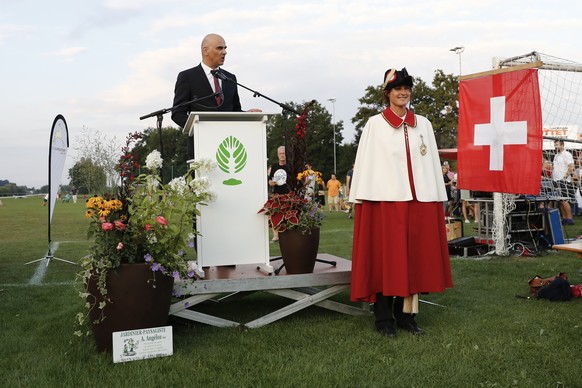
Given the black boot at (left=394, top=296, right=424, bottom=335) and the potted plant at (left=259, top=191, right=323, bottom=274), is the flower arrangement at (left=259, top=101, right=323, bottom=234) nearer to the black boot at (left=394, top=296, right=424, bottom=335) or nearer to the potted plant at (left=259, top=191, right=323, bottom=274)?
the potted plant at (left=259, top=191, right=323, bottom=274)

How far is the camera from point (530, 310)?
5.23 meters

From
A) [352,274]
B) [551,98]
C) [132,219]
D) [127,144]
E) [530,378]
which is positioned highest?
[551,98]

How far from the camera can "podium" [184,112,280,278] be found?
4688 mm

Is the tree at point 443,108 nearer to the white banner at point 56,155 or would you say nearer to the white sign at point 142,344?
the white banner at point 56,155

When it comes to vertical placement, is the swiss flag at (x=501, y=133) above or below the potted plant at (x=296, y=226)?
above

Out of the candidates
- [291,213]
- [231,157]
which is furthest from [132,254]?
[291,213]

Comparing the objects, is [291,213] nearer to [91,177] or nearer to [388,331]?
[388,331]

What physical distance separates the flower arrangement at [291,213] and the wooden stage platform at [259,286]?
1.33ft

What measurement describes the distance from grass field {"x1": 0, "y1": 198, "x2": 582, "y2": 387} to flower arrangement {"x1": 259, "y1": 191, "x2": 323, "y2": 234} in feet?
2.76

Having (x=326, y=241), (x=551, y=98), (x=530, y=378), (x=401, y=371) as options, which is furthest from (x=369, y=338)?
(x=326, y=241)

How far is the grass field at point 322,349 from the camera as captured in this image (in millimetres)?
3445

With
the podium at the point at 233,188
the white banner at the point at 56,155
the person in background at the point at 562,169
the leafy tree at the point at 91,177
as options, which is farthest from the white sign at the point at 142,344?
the person in background at the point at 562,169

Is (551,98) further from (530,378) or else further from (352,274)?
(530,378)

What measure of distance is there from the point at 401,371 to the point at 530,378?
770 millimetres
